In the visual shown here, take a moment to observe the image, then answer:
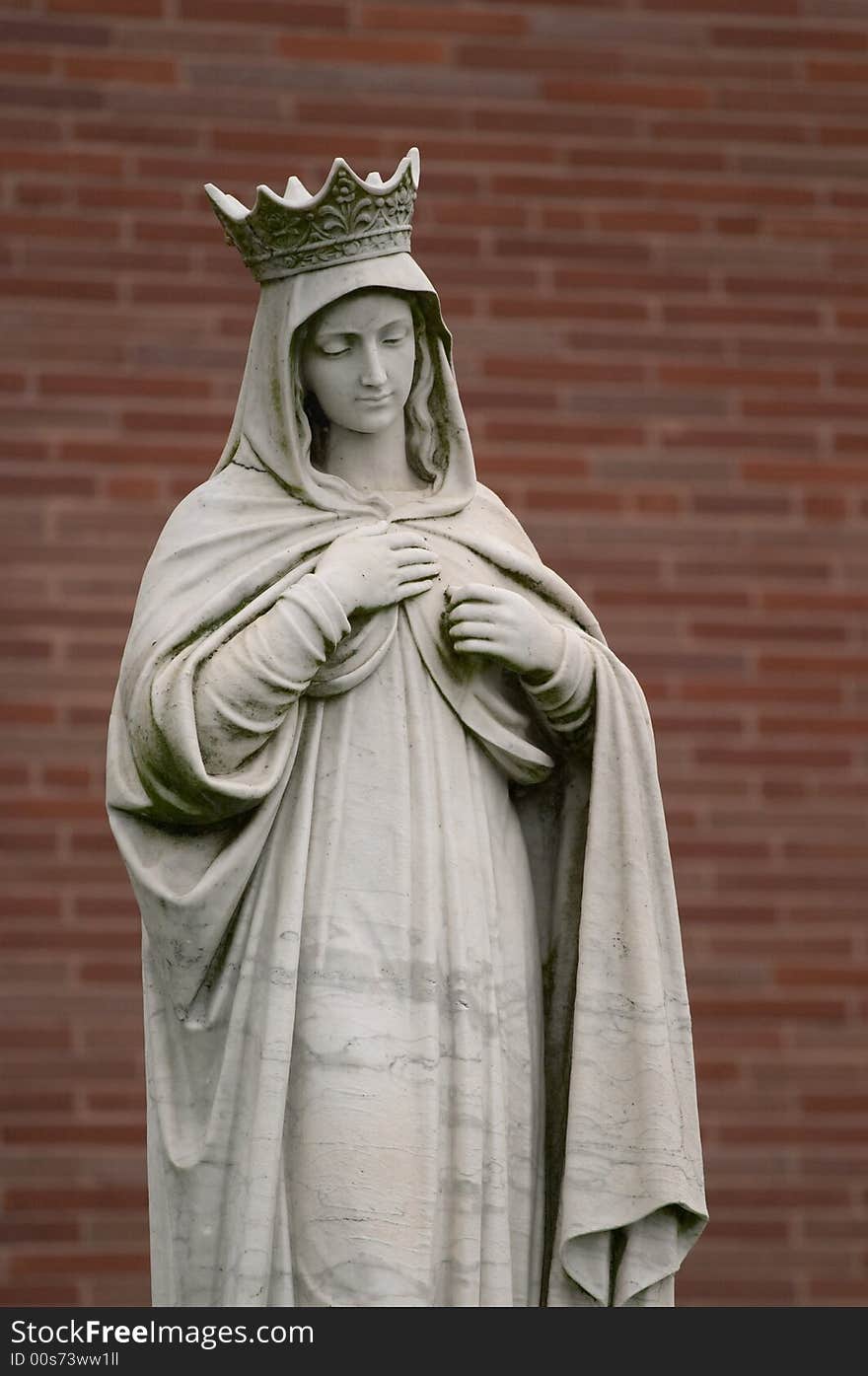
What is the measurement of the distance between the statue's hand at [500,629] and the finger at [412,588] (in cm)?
5

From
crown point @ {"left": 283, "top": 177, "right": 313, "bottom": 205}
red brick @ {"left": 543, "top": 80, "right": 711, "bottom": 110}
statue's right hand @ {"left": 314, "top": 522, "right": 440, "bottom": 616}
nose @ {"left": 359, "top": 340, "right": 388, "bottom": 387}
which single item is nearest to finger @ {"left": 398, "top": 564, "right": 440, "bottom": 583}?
statue's right hand @ {"left": 314, "top": 522, "right": 440, "bottom": 616}

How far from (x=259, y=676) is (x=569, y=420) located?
3036 mm

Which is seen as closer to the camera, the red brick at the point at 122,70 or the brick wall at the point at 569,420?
the brick wall at the point at 569,420

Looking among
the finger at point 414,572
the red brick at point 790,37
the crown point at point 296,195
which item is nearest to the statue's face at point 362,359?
the crown point at point 296,195

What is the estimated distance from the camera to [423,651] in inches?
224

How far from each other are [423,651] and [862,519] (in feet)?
9.93

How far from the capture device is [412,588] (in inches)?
223

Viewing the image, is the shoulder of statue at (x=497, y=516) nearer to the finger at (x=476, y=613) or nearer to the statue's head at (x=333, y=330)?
the statue's head at (x=333, y=330)

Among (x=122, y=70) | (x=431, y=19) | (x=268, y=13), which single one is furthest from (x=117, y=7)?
(x=431, y=19)

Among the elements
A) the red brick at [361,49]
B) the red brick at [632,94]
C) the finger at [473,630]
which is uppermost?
the red brick at [361,49]

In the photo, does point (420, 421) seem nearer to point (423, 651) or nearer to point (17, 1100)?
point (423, 651)

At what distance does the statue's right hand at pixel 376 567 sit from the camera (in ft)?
18.3

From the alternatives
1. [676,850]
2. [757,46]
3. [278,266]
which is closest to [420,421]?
[278,266]

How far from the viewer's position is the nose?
18.7ft
